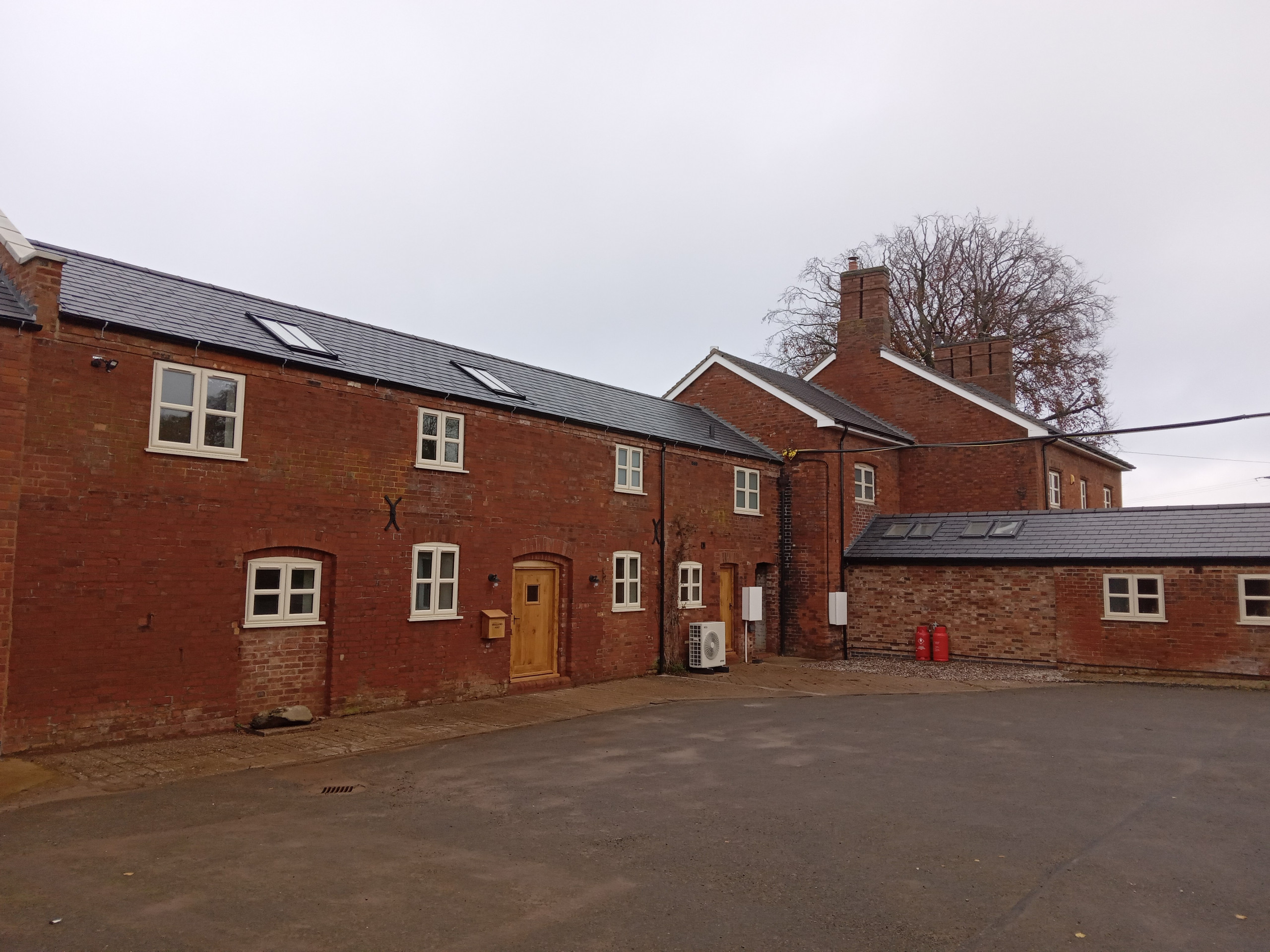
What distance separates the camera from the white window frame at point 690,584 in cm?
1950

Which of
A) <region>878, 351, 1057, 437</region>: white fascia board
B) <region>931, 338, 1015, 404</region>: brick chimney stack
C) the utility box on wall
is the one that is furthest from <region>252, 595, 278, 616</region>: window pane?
<region>931, 338, 1015, 404</region>: brick chimney stack

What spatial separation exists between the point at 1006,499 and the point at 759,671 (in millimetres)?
10317

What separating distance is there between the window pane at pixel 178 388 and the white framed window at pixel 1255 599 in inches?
767

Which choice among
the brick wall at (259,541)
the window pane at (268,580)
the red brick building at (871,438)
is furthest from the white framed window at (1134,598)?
the window pane at (268,580)

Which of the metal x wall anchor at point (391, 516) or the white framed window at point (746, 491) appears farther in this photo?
the white framed window at point (746, 491)

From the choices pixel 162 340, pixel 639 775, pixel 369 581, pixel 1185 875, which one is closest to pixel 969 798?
pixel 1185 875

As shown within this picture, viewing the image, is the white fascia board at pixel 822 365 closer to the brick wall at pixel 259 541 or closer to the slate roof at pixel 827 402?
the slate roof at pixel 827 402

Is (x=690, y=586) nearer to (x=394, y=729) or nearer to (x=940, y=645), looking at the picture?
(x=940, y=645)

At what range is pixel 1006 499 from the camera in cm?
2480

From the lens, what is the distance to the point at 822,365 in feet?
95.5

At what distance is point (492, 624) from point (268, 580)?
391 centimetres

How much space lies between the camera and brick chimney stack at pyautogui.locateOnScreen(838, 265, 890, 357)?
27.8 metres

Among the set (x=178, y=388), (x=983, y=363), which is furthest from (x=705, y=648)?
(x=983, y=363)

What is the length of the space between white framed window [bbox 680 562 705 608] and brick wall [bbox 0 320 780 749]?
2.54 m
